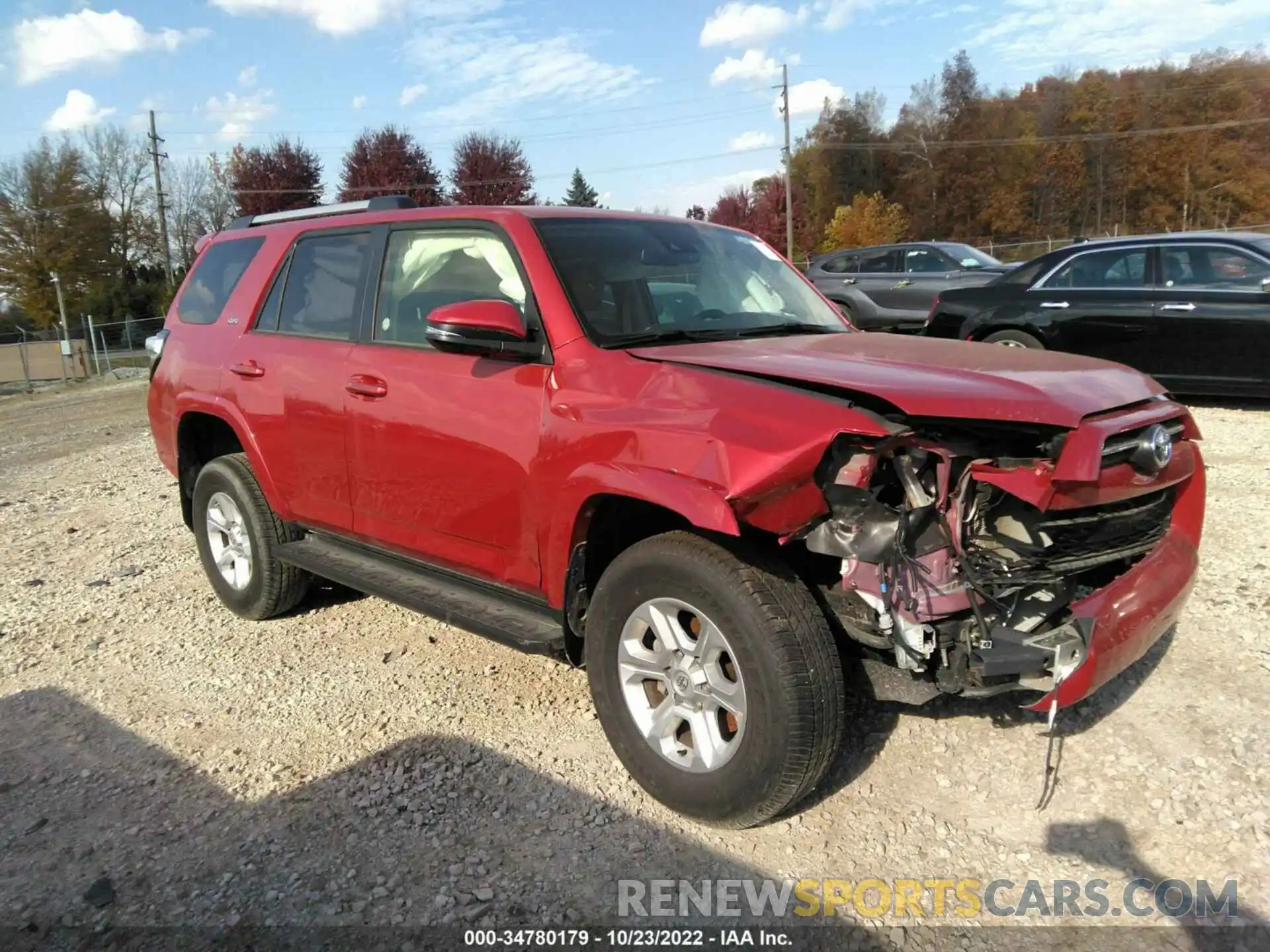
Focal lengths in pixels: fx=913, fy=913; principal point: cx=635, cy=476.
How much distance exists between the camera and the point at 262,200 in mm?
47281

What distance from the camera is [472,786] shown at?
125 inches

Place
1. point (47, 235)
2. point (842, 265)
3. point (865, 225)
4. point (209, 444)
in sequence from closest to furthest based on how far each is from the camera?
point (209, 444) → point (842, 265) → point (47, 235) → point (865, 225)

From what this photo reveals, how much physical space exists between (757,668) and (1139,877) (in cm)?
122

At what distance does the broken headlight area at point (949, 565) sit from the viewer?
260 cm

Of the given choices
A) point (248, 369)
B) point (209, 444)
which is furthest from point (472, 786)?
point (209, 444)

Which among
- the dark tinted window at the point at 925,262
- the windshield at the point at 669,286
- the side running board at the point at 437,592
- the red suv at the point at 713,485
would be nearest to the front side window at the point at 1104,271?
the dark tinted window at the point at 925,262

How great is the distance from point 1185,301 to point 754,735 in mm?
7206

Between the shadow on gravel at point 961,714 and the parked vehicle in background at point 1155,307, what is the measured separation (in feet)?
14.8

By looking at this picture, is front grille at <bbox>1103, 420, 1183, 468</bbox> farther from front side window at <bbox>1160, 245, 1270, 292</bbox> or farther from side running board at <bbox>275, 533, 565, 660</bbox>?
front side window at <bbox>1160, 245, 1270, 292</bbox>

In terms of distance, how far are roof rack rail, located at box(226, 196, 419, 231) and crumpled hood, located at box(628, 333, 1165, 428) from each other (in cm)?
194

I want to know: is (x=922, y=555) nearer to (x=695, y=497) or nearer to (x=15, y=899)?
(x=695, y=497)

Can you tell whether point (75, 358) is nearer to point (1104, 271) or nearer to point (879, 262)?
point (879, 262)

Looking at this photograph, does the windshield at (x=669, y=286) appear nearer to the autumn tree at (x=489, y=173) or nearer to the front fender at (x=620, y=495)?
the front fender at (x=620, y=495)

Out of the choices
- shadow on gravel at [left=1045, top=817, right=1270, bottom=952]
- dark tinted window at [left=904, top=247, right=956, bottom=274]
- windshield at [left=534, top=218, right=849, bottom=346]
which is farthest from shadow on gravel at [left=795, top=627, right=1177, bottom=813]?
dark tinted window at [left=904, top=247, right=956, bottom=274]
